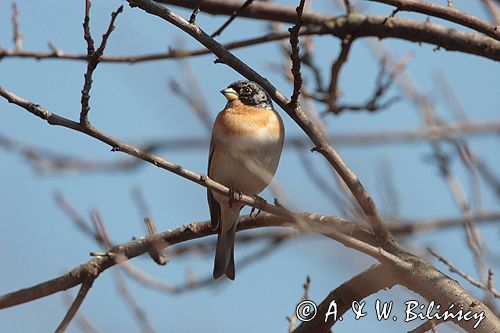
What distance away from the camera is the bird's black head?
6531mm

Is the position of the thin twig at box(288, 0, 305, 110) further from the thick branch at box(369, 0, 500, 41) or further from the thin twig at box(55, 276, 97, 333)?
the thin twig at box(55, 276, 97, 333)

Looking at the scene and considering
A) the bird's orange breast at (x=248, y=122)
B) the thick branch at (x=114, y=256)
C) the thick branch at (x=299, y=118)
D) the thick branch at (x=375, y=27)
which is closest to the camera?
the thick branch at (x=299, y=118)

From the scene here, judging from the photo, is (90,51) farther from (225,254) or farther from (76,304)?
(225,254)

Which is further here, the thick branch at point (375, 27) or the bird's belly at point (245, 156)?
the bird's belly at point (245, 156)

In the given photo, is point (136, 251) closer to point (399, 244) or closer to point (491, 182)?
point (399, 244)

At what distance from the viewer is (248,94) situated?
6.62 m

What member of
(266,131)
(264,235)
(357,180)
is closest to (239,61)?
(357,180)

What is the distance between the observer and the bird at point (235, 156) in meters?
5.80

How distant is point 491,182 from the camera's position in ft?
17.2

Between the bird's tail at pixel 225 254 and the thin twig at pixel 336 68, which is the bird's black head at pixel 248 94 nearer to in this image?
the thin twig at pixel 336 68

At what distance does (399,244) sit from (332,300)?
20.3 inches

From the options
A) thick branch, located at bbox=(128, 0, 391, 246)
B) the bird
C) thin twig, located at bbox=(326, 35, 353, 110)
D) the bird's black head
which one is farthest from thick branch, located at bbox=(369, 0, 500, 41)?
the bird's black head

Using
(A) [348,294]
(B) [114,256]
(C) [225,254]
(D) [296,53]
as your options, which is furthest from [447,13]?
(C) [225,254]

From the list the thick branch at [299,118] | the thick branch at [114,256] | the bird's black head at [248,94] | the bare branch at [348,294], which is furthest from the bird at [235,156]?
the thick branch at [299,118]
